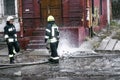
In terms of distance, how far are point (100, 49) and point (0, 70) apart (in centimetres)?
502

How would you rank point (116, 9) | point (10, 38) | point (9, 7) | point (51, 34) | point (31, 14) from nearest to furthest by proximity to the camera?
point (51, 34) < point (10, 38) < point (31, 14) < point (9, 7) < point (116, 9)

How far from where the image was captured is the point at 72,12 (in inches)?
761

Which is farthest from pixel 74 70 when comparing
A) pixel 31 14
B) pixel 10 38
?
pixel 31 14

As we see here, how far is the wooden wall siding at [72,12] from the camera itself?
19297mm

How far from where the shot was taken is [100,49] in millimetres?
17547

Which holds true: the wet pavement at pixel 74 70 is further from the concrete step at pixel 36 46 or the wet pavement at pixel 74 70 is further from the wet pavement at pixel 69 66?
the concrete step at pixel 36 46

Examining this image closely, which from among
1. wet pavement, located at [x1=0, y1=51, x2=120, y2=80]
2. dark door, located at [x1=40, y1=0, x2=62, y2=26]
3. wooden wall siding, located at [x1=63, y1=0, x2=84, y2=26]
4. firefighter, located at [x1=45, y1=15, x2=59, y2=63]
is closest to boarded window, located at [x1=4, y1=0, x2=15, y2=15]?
dark door, located at [x1=40, y1=0, x2=62, y2=26]

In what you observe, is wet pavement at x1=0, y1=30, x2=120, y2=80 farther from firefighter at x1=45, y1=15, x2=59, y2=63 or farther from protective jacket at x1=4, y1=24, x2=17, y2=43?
protective jacket at x1=4, y1=24, x2=17, y2=43

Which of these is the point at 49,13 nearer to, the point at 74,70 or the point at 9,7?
the point at 9,7

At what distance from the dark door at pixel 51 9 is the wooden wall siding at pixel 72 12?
332mm

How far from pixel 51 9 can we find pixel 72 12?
1.07 metres

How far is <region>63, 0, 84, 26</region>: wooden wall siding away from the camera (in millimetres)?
19297

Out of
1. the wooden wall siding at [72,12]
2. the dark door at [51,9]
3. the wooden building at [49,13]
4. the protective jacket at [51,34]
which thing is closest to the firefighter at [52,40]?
the protective jacket at [51,34]

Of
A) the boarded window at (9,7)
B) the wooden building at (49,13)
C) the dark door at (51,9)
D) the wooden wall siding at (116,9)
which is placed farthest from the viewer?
the wooden wall siding at (116,9)
